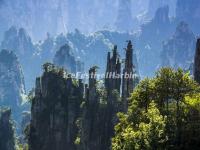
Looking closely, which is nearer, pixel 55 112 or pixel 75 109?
pixel 75 109

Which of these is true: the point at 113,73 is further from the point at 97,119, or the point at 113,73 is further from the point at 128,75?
the point at 128,75

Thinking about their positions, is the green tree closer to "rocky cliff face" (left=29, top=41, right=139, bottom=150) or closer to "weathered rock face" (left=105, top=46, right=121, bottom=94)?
"rocky cliff face" (left=29, top=41, right=139, bottom=150)

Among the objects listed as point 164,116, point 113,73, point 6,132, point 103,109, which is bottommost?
point 164,116

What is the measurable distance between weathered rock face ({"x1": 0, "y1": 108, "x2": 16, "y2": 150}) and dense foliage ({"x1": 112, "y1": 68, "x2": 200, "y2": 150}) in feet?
292

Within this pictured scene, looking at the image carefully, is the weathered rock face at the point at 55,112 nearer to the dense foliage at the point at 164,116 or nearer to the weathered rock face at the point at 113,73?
the weathered rock face at the point at 113,73

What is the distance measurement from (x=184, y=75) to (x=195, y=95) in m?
3.43

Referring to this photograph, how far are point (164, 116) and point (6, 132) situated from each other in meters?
104

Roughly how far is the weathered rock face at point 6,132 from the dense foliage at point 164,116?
89052 millimetres

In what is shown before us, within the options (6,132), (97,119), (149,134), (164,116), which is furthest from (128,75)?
(6,132)

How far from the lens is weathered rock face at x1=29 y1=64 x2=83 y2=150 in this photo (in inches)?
4742

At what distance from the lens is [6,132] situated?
153625mm

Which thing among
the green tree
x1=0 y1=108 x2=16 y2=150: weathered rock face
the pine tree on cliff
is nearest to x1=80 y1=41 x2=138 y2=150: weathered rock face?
the pine tree on cliff

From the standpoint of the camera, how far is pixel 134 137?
5294 centimetres

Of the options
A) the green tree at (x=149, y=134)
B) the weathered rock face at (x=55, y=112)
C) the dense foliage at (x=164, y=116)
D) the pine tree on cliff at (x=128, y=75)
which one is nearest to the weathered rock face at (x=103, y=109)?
the pine tree on cliff at (x=128, y=75)
